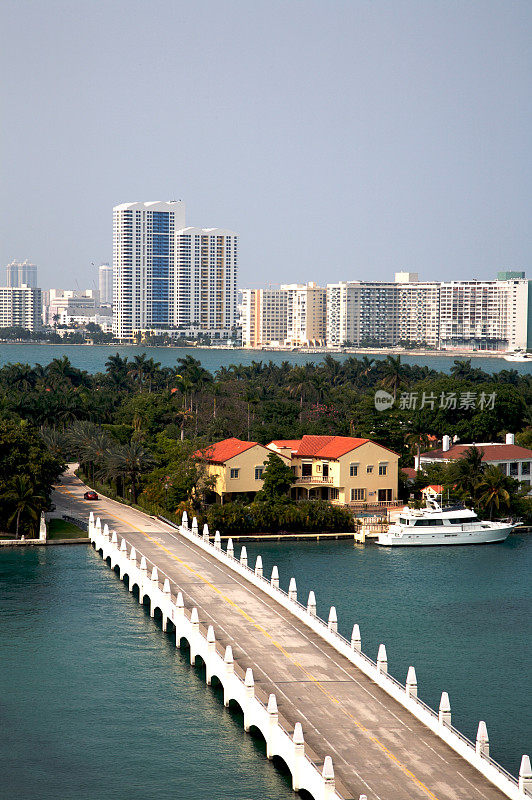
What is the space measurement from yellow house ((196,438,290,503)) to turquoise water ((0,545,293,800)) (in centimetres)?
1831

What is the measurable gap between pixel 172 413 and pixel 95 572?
34.4 meters

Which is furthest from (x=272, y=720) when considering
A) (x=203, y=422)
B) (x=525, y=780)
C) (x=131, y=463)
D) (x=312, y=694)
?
(x=203, y=422)

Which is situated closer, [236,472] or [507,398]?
[236,472]

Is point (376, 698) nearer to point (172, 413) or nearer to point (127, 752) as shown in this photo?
point (127, 752)

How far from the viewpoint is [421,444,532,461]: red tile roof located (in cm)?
7869

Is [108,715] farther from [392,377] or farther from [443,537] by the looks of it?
[392,377]

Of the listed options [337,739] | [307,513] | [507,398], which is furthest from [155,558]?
[507,398]

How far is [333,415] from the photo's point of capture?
10062 centimetres

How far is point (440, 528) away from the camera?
6850 cm

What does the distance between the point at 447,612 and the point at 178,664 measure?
14829mm

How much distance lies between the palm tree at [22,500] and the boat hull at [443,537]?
20686mm

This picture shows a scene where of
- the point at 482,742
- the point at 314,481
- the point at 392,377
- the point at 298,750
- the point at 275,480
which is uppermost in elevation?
the point at 392,377

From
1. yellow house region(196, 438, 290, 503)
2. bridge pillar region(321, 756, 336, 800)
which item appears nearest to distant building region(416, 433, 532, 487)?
yellow house region(196, 438, 290, 503)

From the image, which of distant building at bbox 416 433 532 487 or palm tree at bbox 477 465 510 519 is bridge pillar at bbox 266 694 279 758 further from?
distant building at bbox 416 433 532 487
